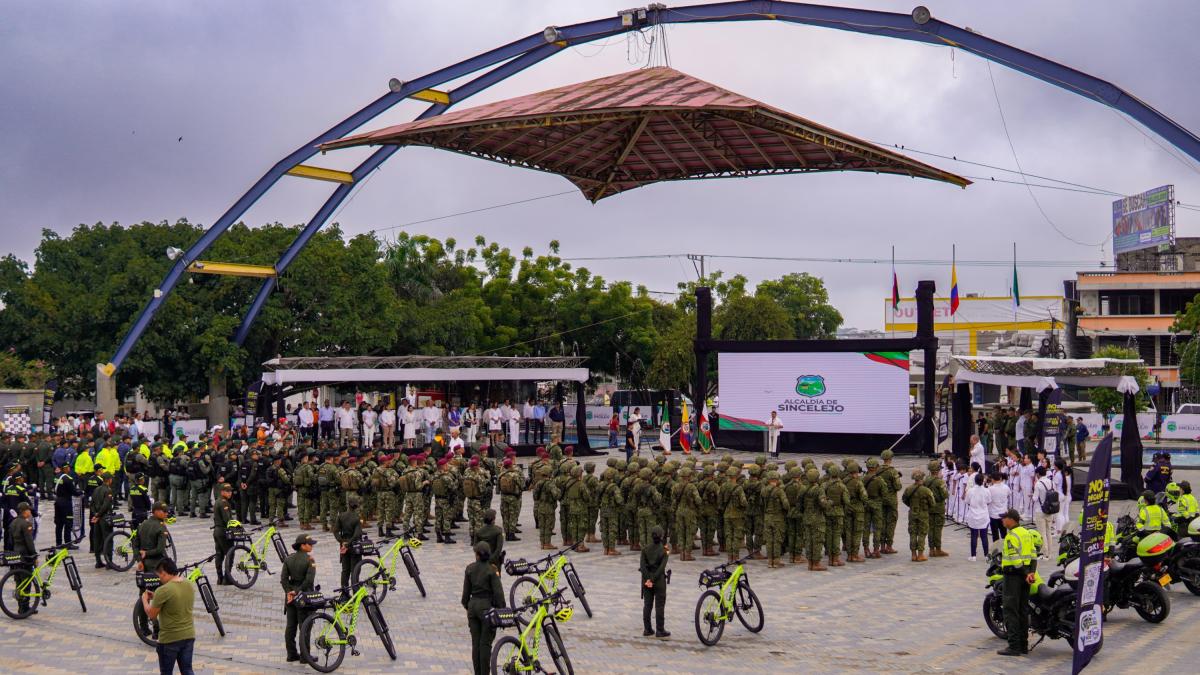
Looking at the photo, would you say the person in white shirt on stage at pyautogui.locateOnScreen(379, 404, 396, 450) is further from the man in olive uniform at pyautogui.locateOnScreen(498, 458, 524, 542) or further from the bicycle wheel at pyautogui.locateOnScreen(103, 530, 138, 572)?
the bicycle wheel at pyautogui.locateOnScreen(103, 530, 138, 572)

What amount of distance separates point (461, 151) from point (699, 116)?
667cm

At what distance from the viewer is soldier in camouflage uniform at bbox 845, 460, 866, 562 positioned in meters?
19.1

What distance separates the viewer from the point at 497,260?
55.5 metres

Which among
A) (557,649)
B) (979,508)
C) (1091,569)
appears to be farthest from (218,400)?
(1091,569)

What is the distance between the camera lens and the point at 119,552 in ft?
64.0

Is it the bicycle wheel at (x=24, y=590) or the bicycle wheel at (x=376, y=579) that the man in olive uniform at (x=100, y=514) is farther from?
the bicycle wheel at (x=376, y=579)

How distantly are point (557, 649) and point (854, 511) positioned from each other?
8577 mm

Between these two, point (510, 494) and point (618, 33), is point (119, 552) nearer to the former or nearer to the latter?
point (510, 494)

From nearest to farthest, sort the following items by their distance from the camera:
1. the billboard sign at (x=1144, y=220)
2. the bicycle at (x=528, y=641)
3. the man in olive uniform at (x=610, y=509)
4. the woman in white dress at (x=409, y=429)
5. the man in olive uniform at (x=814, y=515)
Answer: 1. the bicycle at (x=528, y=641)
2. the man in olive uniform at (x=814, y=515)
3. the man in olive uniform at (x=610, y=509)
4. the woman in white dress at (x=409, y=429)
5. the billboard sign at (x=1144, y=220)

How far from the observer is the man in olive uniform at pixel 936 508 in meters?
19.2

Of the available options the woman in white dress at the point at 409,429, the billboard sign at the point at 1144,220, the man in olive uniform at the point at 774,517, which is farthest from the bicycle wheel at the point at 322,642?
the billboard sign at the point at 1144,220

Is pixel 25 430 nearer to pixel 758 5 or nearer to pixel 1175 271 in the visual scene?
pixel 758 5

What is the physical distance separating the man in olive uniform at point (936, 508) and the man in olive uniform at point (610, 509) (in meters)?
5.26

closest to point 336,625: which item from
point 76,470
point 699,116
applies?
point 76,470
